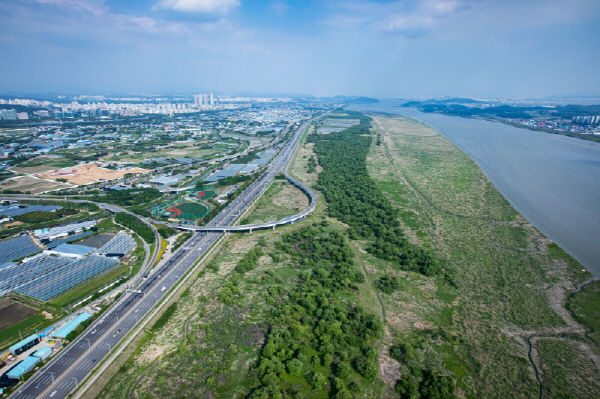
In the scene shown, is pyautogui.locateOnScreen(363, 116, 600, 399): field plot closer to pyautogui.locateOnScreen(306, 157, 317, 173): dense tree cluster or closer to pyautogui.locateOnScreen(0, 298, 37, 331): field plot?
pyautogui.locateOnScreen(306, 157, 317, 173): dense tree cluster

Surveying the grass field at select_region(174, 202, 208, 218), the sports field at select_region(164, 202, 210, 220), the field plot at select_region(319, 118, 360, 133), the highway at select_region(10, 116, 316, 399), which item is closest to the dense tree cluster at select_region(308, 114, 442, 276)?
the highway at select_region(10, 116, 316, 399)

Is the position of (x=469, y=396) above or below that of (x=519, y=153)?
below

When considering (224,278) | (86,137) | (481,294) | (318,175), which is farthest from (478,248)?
(86,137)

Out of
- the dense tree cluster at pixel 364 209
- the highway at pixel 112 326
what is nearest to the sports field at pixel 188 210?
the highway at pixel 112 326

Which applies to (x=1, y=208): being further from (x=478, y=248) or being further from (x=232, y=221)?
(x=478, y=248)

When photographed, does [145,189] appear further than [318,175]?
No

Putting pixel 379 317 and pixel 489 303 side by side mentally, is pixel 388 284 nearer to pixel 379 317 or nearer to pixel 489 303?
pixel 379 317

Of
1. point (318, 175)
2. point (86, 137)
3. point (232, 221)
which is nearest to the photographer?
point (232, 221)
